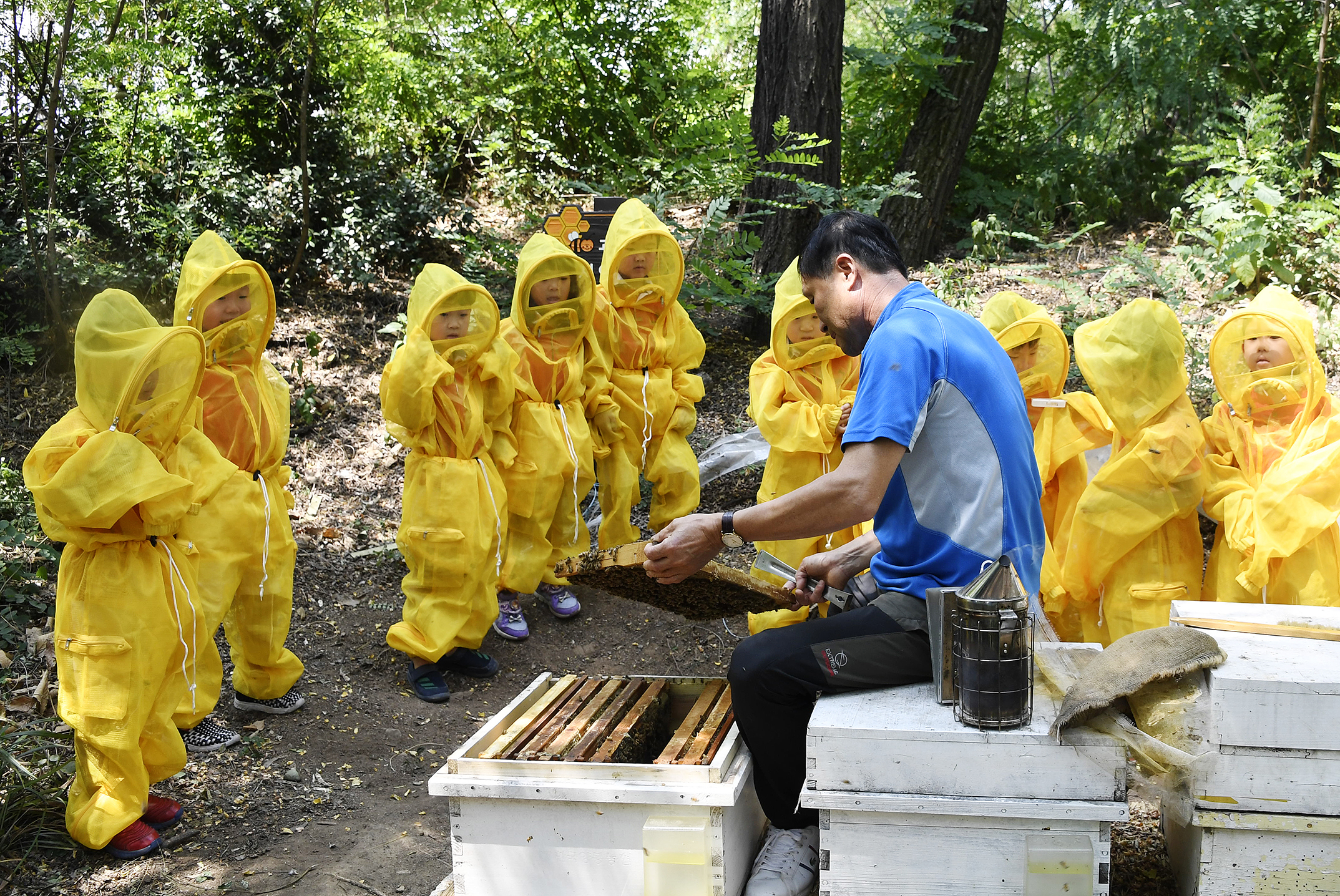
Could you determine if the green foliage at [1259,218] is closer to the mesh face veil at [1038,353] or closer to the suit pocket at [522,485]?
the mesh face veil at [1038,353]

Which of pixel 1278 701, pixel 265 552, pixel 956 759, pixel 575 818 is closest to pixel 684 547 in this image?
pixel 575 818

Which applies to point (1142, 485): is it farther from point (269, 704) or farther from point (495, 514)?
point (269, 704)

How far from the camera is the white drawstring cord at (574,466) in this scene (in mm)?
5223

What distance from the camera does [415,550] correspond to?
4.62 meters

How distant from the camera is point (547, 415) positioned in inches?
204

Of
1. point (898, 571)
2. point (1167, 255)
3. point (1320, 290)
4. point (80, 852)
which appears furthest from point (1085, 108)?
point (80, 852)

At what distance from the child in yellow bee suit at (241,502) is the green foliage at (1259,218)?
265 inches

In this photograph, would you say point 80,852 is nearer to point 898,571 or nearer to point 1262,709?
point 898,571

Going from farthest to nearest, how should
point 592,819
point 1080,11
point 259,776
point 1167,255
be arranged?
point 1080,11 < point 1167,255 < point 259,776 < point 592,819

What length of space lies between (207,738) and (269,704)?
35cm

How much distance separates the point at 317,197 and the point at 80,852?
6.07 meters

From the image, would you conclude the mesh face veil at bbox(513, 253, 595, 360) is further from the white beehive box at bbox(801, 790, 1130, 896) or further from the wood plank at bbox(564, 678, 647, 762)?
the white beehive box at bbox(801, 790, 1130, 896)

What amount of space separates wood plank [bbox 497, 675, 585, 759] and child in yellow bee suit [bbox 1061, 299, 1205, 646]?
7.04 feet

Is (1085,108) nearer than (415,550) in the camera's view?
No
